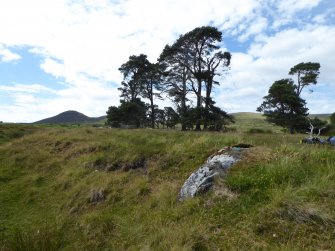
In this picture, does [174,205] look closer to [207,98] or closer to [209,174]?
[209,174]

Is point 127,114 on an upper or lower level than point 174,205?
upper

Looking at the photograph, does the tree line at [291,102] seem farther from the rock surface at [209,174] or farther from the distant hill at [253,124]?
the rock surface at [209,174]

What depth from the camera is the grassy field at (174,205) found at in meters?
5.30

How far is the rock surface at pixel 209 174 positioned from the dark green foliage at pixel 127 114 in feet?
116

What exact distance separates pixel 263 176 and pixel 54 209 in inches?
284

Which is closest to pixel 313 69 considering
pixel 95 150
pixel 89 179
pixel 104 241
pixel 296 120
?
pixel 296 120

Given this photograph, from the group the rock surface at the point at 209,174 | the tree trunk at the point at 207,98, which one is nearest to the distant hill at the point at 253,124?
the tree trunk at the point at 207,98

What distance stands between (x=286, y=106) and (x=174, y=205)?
38.0 m

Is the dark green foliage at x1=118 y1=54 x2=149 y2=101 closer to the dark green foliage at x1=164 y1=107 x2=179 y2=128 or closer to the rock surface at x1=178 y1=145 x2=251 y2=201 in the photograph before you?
the dark green foliage at x1=164 y1=107 x2=179 y2=128

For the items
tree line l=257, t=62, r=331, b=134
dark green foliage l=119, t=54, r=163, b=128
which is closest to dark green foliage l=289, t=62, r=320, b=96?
tree line l=257, t=62, r=331, b=134

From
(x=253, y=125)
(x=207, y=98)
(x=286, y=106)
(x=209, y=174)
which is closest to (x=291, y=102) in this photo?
(x=286, y=106)

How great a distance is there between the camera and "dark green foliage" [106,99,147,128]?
4312 cm

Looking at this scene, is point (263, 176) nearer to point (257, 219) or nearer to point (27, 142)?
point (257, 219)

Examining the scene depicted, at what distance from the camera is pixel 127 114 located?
43.7m
